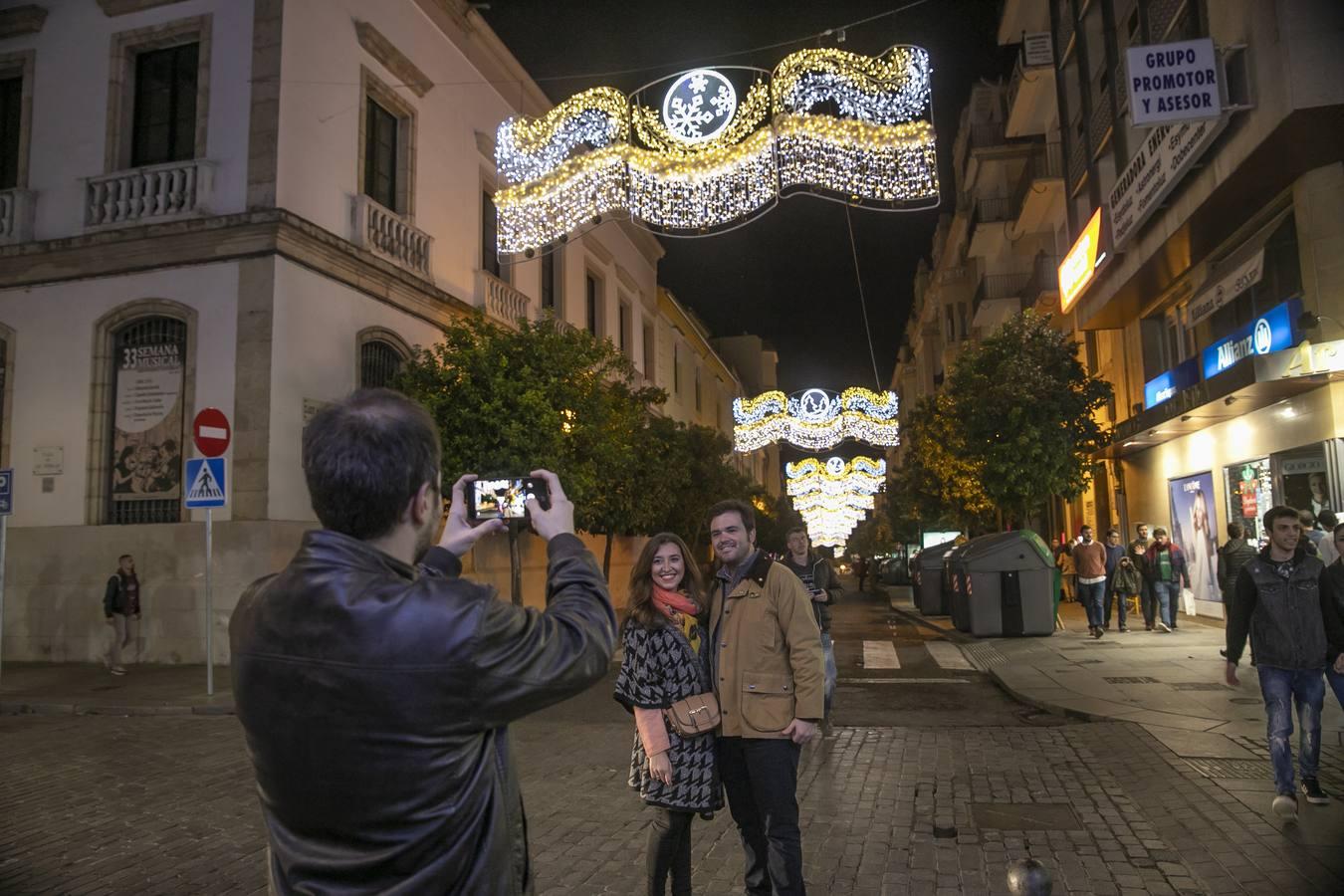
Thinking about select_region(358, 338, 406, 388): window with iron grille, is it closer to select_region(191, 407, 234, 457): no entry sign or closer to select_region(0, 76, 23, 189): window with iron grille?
select_region(191, 407, 234, 457): no entry sign

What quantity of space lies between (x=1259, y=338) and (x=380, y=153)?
14.7 m

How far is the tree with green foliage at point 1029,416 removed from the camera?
756 inches

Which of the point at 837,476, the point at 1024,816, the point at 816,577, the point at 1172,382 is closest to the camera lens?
the point at 1024,816

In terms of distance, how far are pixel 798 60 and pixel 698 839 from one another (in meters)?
8.74

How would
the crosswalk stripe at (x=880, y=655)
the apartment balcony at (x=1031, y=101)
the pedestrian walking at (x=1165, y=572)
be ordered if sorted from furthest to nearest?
the apartment balcony at (x=1031, y=101) → the pedestrian walking at (x=1165, y=572) → the crosswalk stripe at (x=880, y=655)

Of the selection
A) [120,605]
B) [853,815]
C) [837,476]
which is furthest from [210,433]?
[837,476]

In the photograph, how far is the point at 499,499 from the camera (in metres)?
2.28

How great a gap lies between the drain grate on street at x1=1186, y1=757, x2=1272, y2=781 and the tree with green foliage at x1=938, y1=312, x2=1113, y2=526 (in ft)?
40.6

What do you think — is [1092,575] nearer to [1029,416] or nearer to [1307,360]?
[1029,416]

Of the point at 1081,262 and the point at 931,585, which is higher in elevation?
the point at 1081,262

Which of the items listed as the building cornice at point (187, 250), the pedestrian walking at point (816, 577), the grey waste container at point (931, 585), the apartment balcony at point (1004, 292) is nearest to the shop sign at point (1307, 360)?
the pedestrian walking at point (816, 577)

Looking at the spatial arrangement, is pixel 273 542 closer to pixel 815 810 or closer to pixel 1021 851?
pixel 815 810

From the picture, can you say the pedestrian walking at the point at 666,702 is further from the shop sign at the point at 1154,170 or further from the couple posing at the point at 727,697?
the shop sign at the point at 1154,170

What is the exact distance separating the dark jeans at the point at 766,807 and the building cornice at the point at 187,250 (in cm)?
1275
